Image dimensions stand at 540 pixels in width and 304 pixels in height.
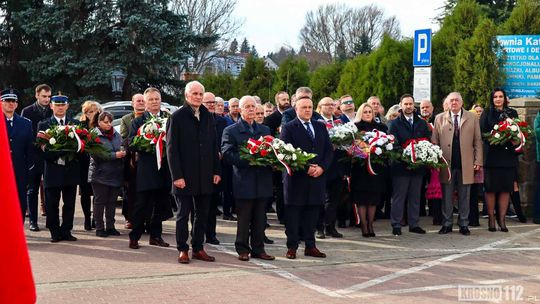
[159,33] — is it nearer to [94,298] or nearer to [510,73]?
[510,73]

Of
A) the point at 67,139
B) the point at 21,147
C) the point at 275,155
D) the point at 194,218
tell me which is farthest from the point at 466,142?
the point at 21,147

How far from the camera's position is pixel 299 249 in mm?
8953

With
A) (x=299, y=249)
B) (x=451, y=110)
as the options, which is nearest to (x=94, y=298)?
(x=299, y=249)

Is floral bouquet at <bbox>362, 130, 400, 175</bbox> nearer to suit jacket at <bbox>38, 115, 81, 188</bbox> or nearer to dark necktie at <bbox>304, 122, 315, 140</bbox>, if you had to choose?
dark necktie at <bbox>304, 122, 315, 140</bbox>

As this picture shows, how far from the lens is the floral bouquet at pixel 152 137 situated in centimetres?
850

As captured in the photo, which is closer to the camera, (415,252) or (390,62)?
(415,252)

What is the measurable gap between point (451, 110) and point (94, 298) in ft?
21.2

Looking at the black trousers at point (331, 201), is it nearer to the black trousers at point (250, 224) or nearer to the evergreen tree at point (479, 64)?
the black trousers at point (250, 224)

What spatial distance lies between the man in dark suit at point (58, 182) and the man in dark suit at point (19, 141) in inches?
9.4

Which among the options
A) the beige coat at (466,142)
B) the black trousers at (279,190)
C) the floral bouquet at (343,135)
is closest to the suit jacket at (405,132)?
the beige coat at (466,142)

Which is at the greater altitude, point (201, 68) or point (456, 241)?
point (201, 68)

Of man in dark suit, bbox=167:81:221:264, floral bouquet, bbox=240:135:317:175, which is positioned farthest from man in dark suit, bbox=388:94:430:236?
man in dark suit, bbox=167:81:221:264

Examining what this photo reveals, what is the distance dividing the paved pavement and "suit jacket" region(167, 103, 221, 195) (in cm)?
97

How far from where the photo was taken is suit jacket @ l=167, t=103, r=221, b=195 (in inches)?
306
